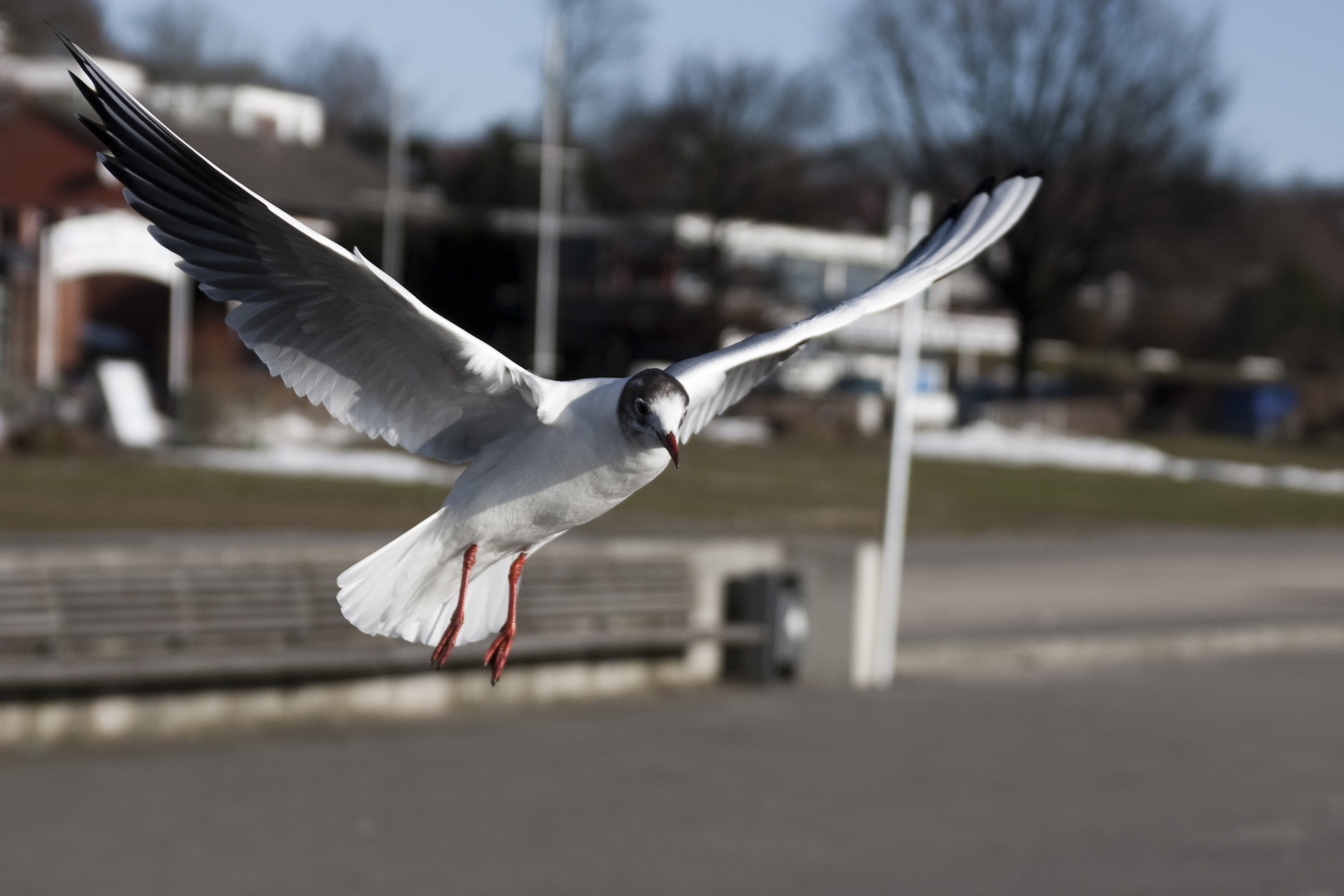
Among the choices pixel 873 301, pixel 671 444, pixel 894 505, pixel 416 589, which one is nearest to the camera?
pixel 671 444

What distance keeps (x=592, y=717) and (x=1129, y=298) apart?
7353cm

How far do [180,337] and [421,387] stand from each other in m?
29.7

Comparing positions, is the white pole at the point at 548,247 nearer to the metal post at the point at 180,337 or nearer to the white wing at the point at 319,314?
the metal post at the point at 180,337

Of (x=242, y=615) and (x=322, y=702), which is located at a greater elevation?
(x=242, y=615)

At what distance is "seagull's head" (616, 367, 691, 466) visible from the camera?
2.12 m

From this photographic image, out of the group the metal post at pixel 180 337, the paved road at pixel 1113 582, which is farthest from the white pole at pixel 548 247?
the paved road at pixel 1113 582

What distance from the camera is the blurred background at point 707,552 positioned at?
8812 millimetres

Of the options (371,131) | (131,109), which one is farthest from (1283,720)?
(371,131)

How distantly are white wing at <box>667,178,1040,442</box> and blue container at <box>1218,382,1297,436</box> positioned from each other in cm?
5396

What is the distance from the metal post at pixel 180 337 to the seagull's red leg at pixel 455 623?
23.4 m

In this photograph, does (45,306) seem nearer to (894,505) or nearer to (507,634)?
(894,505)

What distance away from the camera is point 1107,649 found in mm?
14250

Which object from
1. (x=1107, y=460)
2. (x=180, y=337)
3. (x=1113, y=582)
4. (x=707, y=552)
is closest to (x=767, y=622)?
(x=707, y=552)

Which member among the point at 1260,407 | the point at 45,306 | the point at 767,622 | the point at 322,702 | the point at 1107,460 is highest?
the point at 45,306
